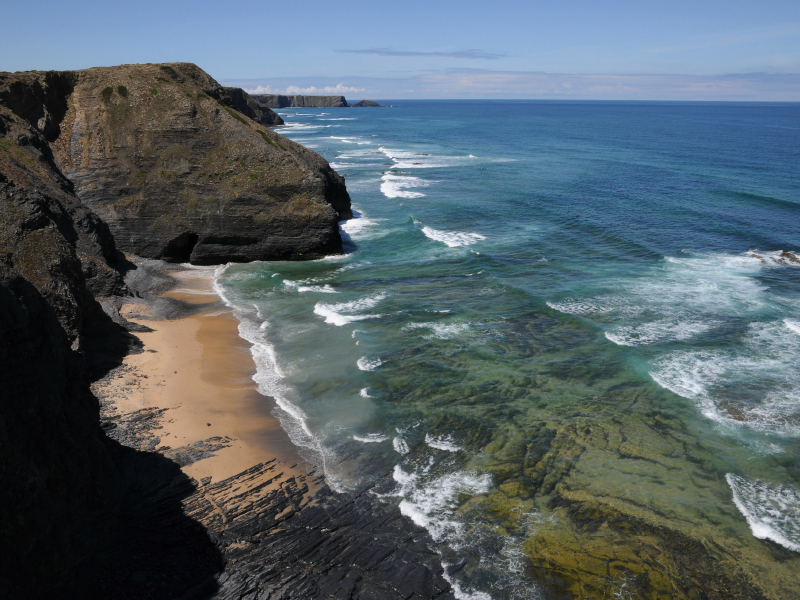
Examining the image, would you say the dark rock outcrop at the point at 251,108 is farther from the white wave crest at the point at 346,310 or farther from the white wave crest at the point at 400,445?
the white wave crest at the point at 400,445

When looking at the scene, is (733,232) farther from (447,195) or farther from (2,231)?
(2,231)

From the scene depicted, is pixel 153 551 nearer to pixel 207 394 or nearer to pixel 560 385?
pixel 207 394

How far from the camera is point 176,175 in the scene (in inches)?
1281

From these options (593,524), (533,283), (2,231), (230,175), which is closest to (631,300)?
(533,283)

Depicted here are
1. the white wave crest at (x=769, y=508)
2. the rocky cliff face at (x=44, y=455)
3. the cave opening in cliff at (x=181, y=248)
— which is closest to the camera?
the rocky cliff face at (x=44, y=455)

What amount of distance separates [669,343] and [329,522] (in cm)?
1607

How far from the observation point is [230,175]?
107ft

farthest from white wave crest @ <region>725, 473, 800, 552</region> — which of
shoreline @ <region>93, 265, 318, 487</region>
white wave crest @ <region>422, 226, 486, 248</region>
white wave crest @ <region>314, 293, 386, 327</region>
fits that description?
white wave crest @ <region>422, 226, 486, 248</region>

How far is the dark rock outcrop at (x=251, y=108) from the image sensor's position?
8962 cm

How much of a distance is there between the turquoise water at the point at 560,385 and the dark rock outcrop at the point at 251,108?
184 feet

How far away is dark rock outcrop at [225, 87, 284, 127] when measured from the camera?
89625mm

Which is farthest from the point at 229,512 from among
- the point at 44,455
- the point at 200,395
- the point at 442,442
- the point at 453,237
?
the point at 453,237

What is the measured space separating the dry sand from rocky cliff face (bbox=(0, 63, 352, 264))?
8.21 m

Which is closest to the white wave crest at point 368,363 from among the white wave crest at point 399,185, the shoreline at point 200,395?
the shoreline at point 200,395
